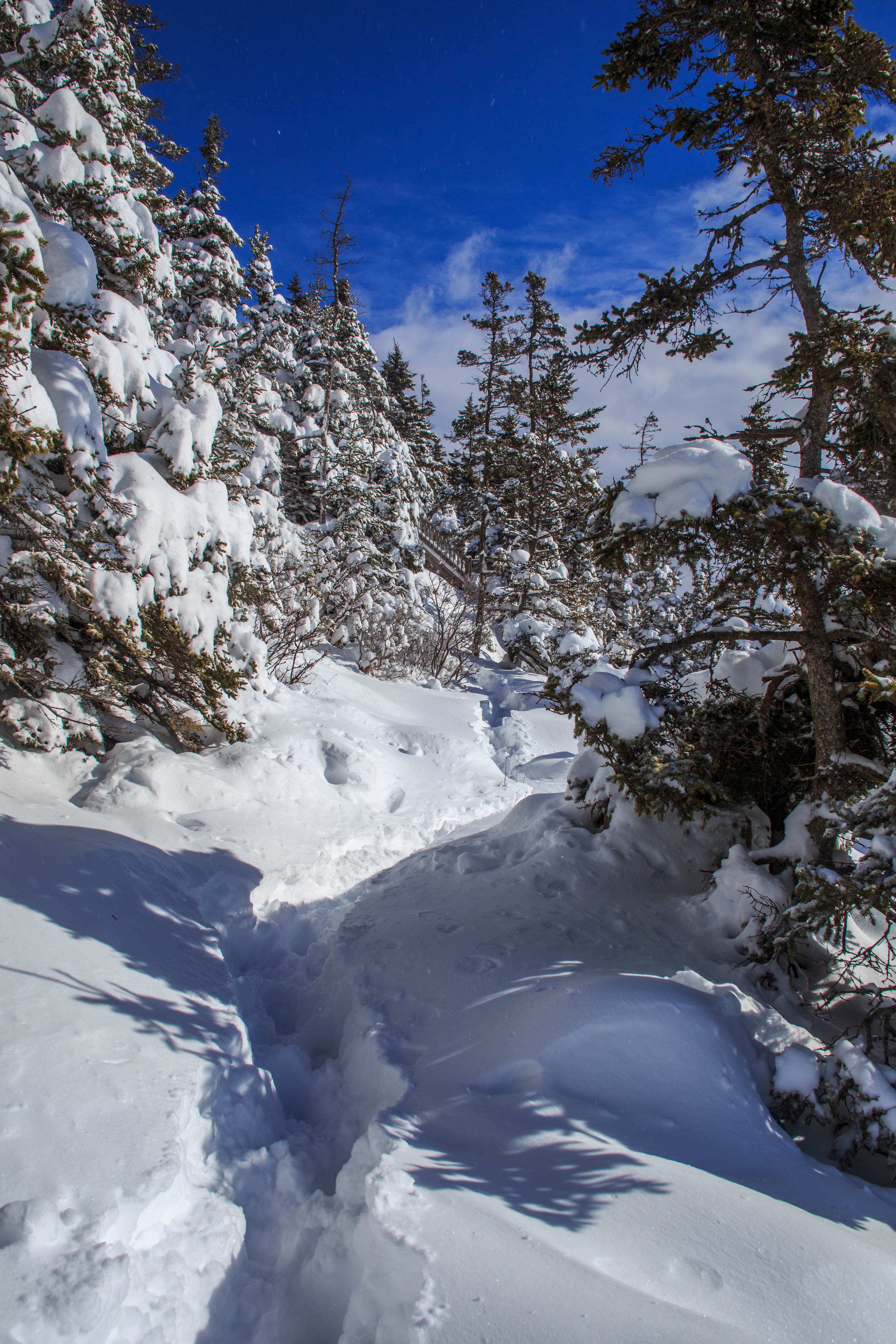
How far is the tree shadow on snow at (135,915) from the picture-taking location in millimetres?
3400

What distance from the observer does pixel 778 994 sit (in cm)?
436

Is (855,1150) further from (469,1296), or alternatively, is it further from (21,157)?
(21,157)

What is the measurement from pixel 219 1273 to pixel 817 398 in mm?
6274

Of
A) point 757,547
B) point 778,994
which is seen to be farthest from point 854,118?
point 778,994

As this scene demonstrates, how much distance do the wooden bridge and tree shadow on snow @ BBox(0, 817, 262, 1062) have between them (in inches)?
766

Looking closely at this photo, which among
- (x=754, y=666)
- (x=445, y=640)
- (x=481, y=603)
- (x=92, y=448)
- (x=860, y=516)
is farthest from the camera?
(x=481, y=603)

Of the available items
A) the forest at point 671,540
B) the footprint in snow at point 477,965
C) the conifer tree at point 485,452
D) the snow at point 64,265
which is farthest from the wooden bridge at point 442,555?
the footprint in snow at point 477,965

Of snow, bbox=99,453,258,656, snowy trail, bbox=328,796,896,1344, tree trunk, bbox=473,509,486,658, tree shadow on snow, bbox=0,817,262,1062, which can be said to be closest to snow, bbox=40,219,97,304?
snow, bbox=99,453,258,656

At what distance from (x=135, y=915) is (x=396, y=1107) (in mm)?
2310

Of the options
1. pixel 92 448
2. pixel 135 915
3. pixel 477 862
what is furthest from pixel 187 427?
pixel 477 862

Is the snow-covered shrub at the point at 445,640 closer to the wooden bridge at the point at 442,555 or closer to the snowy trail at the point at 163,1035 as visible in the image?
the wooden bridge at the point at 442,555

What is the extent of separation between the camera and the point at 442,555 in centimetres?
2920

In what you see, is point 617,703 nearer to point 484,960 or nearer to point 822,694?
point 822,694

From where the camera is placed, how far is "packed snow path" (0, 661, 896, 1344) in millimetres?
2172
